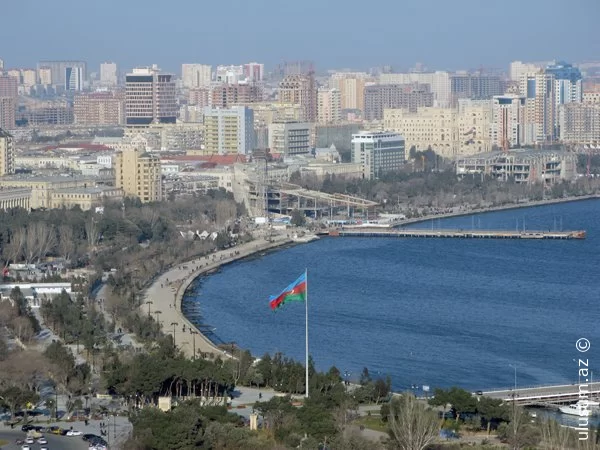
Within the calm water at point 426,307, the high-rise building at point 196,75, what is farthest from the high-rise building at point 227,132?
the high-rise building at point 196,75

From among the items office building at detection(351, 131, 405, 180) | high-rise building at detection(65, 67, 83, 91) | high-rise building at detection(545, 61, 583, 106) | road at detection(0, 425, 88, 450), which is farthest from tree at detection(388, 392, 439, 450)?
high-rise building at detection(65, 67, 83, 91)

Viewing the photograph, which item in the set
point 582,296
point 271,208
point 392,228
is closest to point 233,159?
point 271,208

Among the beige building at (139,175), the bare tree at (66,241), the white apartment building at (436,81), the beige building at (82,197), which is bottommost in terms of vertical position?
the bare tree at (66,241)

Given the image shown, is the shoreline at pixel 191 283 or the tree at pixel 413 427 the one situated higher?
the tree at pixel 413 427

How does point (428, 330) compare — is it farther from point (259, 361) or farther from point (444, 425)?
point (444, 425)

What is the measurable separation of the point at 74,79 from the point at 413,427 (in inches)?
1785

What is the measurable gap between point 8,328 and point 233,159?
44.9ft

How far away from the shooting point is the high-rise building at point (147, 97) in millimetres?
31000

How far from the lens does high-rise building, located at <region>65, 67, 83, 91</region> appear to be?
5169cm

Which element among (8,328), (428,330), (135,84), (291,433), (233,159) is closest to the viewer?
(291,433)

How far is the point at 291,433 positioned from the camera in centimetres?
762

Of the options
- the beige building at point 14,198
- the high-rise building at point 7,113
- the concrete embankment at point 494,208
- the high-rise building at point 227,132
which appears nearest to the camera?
the beige building at point 14,198

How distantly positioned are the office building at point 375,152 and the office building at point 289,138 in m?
1.30

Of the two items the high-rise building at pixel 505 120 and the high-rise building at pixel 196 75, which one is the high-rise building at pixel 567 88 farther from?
the high-rise building at pixel 196 75
